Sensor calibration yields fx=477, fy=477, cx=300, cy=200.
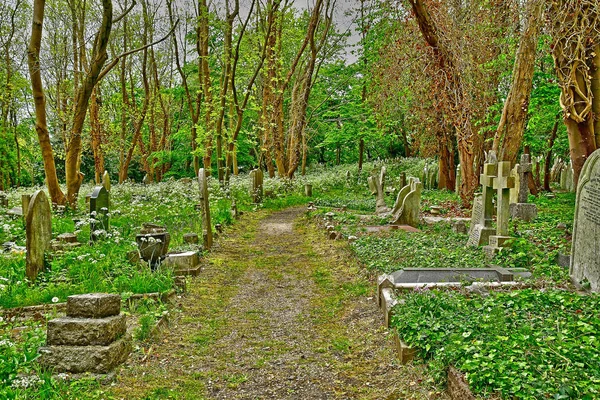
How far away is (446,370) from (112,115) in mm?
32611

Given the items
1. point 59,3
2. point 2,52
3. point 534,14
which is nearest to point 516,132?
point 534,14

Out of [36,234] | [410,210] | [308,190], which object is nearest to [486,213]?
[410,210]

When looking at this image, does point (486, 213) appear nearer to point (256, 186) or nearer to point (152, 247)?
point (152, 247)

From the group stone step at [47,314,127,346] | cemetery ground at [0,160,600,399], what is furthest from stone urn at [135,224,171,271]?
stone step at [47,314,127,346]

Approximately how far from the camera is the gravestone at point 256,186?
62.9ft

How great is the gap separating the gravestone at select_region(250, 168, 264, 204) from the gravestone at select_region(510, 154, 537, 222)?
9798 mm

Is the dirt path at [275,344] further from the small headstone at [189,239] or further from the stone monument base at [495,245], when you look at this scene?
the stone monument base at [495,245]

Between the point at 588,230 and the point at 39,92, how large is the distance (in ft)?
40.5

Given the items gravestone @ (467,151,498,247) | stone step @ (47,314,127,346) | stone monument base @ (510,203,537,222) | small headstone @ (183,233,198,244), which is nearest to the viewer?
stone step @ (47,314,127,346)

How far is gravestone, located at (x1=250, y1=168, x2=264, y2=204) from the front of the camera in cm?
1917

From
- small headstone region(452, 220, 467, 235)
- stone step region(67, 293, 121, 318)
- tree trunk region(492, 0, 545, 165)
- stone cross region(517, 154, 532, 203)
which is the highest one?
tree trunk region(492, 0, 545, 165)

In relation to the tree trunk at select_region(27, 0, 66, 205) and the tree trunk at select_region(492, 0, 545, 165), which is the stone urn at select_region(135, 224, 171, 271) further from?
the tree trunk at select_region(492, 0, 545, 165)

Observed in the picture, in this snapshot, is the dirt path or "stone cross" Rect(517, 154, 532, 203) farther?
"stone cross" Rect(517, 154, 532, 203)

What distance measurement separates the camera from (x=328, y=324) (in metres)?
5.94
